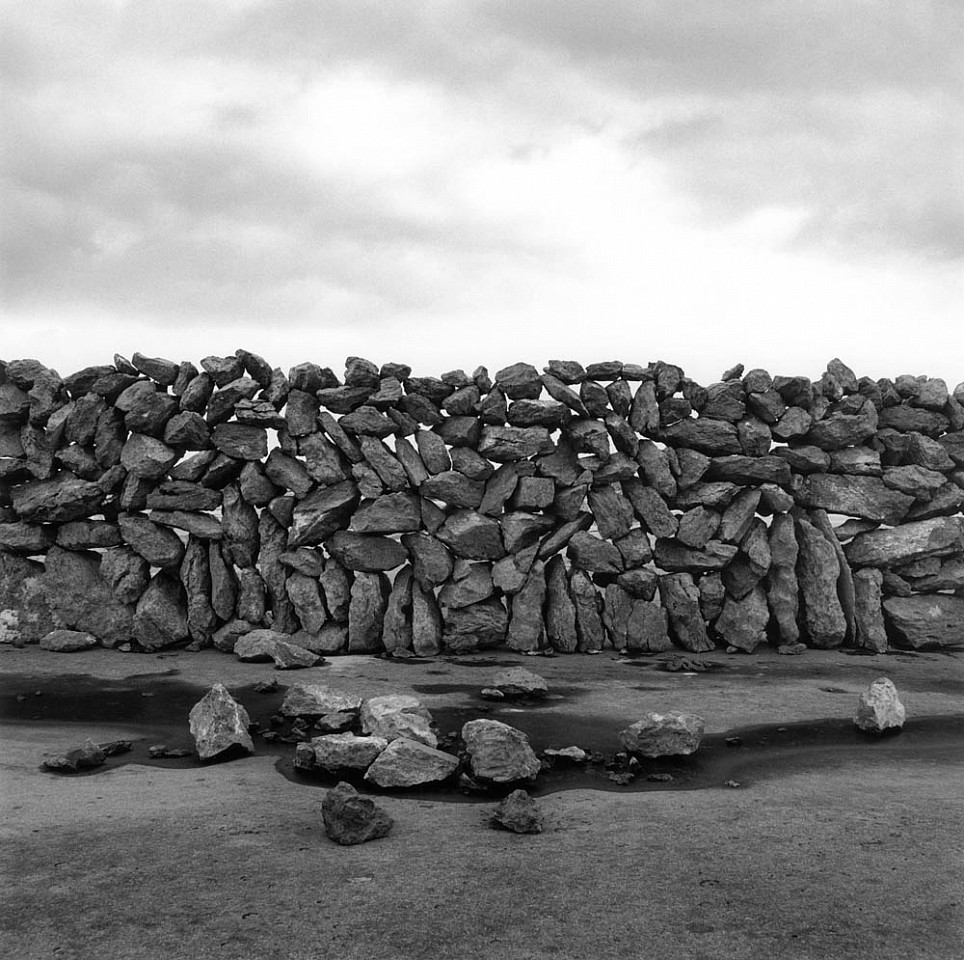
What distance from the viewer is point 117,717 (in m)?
8.42

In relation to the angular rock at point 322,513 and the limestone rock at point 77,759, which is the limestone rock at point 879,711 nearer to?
the limestone rock at point 77,759

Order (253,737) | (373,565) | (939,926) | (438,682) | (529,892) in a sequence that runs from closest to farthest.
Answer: (939,926)
(529,892)
(253,737)
(438,682)
(373,565)

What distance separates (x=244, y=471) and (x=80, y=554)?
2.77 m

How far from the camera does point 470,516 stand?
11.9 m

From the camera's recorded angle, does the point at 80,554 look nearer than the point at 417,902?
No

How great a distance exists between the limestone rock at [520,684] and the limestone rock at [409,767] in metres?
2.72

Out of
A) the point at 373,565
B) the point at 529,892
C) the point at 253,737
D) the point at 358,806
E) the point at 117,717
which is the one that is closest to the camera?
the point at 529,892

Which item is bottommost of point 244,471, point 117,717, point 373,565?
point 117,717

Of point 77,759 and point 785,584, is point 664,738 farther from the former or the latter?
point 785,584

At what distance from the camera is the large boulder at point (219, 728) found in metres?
6.90

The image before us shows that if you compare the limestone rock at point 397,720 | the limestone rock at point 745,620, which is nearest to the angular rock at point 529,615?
the limestone rock at point 745,620

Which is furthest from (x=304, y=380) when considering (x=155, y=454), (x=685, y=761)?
(x=685, y=761)

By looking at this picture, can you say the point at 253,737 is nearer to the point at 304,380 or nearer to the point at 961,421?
the point at 304,380

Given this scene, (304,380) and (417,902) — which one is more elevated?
(304,380)
